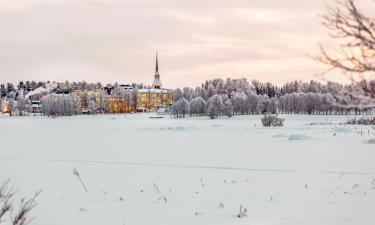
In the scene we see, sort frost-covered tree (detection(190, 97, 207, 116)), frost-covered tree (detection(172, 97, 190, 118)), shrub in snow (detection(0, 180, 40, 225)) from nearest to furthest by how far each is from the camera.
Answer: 1. shrub in snow (detection(0, 180, 40, 225))
2. frost-covered tree (detection(172, 97, 190, 118))
3. frost-covered tree (detection(190, 97, 207, 116))

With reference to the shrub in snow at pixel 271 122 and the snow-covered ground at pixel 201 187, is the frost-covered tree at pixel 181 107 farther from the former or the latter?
the snow-covered ground at pixel 201 187

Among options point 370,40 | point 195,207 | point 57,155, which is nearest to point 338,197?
point 195,207

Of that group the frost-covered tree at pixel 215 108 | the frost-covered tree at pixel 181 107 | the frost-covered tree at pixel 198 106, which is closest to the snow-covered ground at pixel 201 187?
the frost-covered tree at pixel 215 108

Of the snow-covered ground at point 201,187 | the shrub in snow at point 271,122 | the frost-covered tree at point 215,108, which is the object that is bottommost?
the snow-covered ground at point 201,187

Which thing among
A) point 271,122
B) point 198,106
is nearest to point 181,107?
point 198,106

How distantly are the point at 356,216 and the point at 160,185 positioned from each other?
750 cm

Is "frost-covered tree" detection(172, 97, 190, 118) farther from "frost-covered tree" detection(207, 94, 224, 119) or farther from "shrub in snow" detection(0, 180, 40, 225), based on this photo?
"shrub in snow" detection(0, 180, 40, 225)

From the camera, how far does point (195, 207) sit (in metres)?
12.9

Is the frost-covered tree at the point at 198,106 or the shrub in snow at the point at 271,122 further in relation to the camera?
the frost-covered tree at the point at 198,106

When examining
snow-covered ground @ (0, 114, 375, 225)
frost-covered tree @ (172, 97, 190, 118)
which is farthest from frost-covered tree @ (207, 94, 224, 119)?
snow-covered ground @ (0, 114, 375, 225)

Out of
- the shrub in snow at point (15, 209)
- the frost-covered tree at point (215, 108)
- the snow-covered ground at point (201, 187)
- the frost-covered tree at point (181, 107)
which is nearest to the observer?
the shrub in snow at point (15, 209)

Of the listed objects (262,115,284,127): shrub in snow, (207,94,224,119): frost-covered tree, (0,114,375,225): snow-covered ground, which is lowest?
(0,114,375,225): snow-covered ground

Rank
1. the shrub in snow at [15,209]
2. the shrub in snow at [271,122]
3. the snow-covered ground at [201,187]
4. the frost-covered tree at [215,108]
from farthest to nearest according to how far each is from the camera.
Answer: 1. the frost-covered tree at [215,108]
2. the shrub in snow at [271,122]
3. the snow-covered ground at [201,187]
4. the shrub in snow at [15,209]

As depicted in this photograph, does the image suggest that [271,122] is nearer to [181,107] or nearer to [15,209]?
[15,209]
